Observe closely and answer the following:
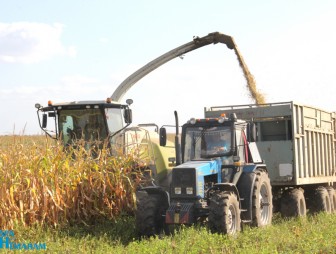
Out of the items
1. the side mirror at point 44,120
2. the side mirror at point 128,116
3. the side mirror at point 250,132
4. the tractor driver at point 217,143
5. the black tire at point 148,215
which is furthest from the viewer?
the side mirror at point 44,120

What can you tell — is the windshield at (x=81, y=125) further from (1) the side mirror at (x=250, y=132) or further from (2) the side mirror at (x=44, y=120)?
(1) the side mirror at (x=250, y=132)

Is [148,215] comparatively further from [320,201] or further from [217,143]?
[320,201]

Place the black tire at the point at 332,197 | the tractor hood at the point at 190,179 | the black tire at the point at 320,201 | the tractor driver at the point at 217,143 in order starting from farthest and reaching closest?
1. the black tire at the point at 332,197
2. the black tire at the point at 320,201
3. the tractor driver at the point at 217,143
4. the tractor hood at the point at 190,179

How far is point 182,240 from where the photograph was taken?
7789 millimetres

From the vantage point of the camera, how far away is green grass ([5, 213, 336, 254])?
7.54 metres

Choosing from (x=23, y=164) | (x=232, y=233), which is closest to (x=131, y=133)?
(x=23, y=164)

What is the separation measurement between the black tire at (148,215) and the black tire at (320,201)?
16.9 feet

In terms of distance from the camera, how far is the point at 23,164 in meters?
9.25

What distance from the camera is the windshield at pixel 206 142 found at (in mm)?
9362

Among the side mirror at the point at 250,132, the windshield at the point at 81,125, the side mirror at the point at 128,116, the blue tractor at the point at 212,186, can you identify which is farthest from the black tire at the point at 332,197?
the windshield at the point at 81,125

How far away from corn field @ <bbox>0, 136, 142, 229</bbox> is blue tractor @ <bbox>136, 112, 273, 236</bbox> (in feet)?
3.05

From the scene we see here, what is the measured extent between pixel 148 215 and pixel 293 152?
4.25 metres

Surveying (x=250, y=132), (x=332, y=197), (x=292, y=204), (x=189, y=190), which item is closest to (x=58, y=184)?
(x=189, y=190)

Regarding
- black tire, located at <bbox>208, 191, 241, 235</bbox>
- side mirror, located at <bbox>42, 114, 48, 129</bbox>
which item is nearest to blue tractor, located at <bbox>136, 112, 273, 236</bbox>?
black tire, located at <bbox>208, 191, 241, 235</bbox>
